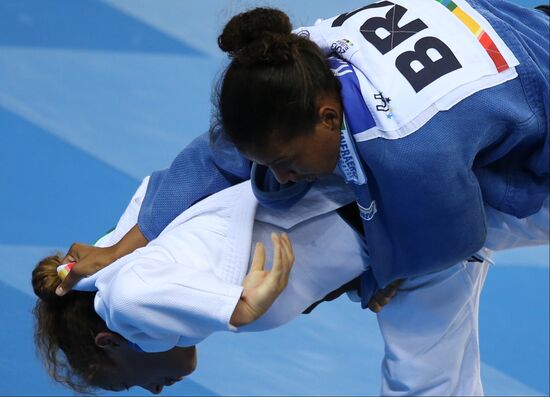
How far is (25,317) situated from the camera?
2785 mm

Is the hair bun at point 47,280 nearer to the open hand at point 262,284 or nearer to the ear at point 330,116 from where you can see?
the open hand at point 262,284

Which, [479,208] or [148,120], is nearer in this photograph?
[479,208]

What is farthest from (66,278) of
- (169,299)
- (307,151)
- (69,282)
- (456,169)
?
(456,169)

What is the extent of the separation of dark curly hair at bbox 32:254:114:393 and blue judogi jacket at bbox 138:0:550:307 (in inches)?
16.1

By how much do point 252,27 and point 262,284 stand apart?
404 millimetres

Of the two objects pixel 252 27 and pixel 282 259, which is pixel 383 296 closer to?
pixel 282 259

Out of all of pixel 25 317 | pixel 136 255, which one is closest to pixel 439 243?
pixel 136 255

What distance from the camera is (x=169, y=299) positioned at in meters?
1.83

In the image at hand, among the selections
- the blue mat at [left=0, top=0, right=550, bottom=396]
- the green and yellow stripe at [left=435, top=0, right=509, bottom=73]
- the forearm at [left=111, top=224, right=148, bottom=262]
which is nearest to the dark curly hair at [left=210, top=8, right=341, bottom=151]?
the green and yellow stripe at [left=435, top=0, right=509, bottom=73]

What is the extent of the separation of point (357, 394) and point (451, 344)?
2.25 feet

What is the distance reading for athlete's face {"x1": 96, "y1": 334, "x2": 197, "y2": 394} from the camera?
217cm

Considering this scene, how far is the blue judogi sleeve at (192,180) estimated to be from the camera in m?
2.09

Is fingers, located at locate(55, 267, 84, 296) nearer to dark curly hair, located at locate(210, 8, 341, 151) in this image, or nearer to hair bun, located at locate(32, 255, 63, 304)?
hair bun, located at locate(32, 255, 63, 304)

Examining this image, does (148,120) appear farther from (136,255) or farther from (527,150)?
(527,150)
